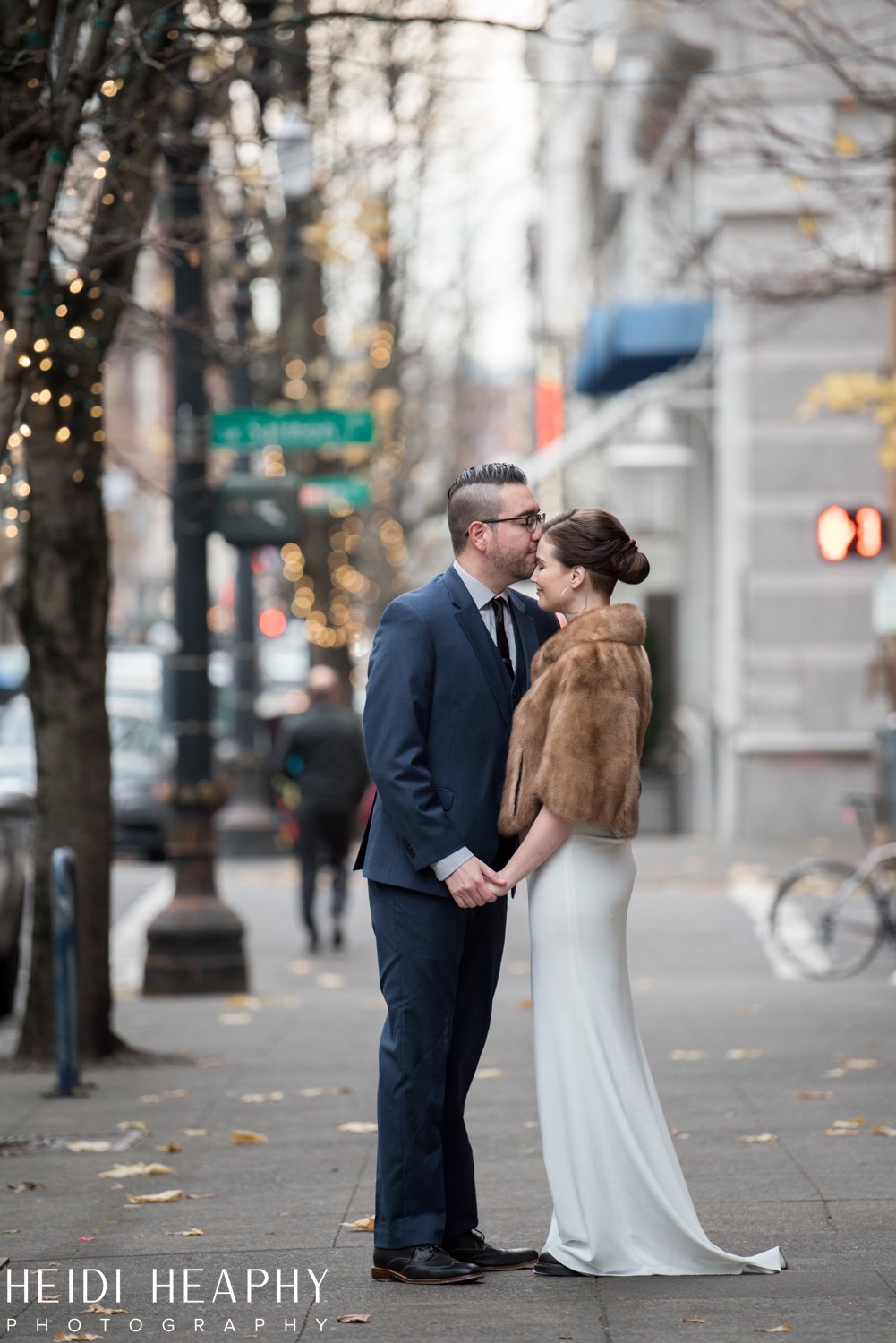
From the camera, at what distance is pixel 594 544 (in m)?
5.47

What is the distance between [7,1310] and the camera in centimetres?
531

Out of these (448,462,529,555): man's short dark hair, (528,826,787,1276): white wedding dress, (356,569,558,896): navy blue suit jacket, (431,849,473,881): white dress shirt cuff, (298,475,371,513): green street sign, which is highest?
(298,475,371,513): green street sign

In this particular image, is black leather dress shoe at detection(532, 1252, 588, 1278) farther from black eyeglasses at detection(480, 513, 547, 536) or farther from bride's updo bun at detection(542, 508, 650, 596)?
black eyeglasses at detection(480, 513, 547, 536)

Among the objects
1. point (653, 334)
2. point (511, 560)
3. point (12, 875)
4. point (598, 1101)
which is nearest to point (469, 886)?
point (598, 1101)

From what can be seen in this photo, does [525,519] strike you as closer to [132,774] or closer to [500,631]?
[500,631]

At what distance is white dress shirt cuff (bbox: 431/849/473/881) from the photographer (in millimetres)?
5379

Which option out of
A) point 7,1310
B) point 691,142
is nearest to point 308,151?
point 691,142

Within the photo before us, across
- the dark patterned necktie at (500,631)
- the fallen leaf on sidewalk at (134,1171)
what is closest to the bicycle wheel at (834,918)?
the fallen leaf on sidewalk at (134,1171)

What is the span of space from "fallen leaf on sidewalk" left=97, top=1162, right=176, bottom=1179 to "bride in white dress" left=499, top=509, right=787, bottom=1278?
2050 millimetres

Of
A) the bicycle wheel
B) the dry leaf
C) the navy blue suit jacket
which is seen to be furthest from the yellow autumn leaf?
the dry leaf

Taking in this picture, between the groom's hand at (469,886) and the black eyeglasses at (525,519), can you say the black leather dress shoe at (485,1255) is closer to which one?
the groom's hand at (469,886)

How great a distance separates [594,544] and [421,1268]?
6.19 feet

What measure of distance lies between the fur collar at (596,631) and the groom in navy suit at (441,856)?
217 mm

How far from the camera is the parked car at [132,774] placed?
83.6 feet
